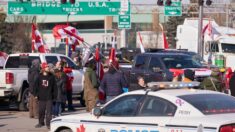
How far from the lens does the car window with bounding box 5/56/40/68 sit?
23.8 m

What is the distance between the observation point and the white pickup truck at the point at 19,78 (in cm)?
2197

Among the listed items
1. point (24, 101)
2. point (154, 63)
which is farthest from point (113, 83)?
point (24, 101)

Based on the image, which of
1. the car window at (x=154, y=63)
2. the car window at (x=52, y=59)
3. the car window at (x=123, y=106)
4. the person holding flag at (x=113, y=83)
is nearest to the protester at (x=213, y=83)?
the person holding flag at (x=113, y=83)

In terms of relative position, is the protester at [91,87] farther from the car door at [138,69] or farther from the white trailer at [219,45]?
the white trailer at [219,45]

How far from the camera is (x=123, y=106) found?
11.5 meters

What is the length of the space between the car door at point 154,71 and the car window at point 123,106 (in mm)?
10662

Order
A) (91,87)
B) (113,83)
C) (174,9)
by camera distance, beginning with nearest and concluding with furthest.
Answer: (113,83)
(91,87)
(174,9)

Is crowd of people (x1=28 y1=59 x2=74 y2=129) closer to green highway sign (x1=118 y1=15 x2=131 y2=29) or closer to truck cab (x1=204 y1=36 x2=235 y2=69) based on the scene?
truck cab (x1=204 y1=36 x2=235 y2=69)

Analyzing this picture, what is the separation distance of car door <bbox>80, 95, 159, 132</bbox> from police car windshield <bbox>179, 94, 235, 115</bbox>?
76 cm

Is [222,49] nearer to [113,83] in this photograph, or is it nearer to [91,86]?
[91,86]

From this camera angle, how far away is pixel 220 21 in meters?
74.9

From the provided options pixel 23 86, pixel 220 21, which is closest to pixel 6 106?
pixel 23 86

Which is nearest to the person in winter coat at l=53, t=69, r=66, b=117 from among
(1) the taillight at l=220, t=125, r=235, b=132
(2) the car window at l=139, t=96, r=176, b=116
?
(2) the car window at l=139, t=96, r=176, b=116

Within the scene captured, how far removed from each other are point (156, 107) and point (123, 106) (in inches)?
30.3
